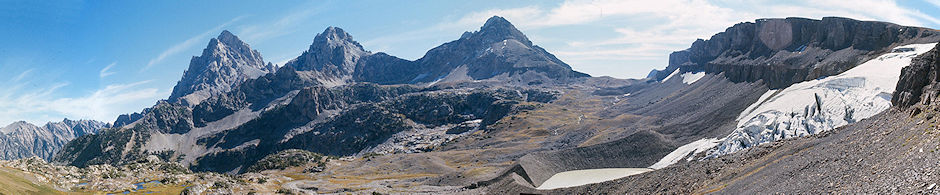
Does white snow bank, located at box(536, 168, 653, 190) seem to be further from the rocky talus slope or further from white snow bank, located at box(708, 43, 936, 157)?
the rocky talus slope

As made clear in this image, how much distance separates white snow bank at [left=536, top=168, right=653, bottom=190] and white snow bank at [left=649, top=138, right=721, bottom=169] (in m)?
3.98

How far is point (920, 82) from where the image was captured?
51.9 m

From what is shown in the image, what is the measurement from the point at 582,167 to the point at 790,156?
192 ft

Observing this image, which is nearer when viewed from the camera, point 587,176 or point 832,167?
point 832,167

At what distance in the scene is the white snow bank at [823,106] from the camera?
248ft

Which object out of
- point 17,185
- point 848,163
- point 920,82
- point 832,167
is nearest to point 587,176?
point 920,82

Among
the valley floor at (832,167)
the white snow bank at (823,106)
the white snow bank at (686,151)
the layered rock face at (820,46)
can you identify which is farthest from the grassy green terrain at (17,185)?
the layered rock face at (820,46)

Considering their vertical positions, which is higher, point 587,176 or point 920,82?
point 920,82

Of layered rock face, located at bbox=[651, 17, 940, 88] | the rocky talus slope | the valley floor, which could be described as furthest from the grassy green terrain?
layered rock face, located at bbox=[651, 17, 940, 88]

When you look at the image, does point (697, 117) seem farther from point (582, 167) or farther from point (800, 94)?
A: point (582, 167)

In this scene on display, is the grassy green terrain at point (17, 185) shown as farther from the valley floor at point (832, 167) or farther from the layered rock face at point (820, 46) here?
the layered rock face at point (820, 46)

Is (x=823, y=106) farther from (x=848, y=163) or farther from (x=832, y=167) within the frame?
(x=848, y=163)

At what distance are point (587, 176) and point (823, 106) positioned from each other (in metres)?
43.8

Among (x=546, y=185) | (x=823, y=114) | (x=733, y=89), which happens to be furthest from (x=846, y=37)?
(x=546, y=185)
